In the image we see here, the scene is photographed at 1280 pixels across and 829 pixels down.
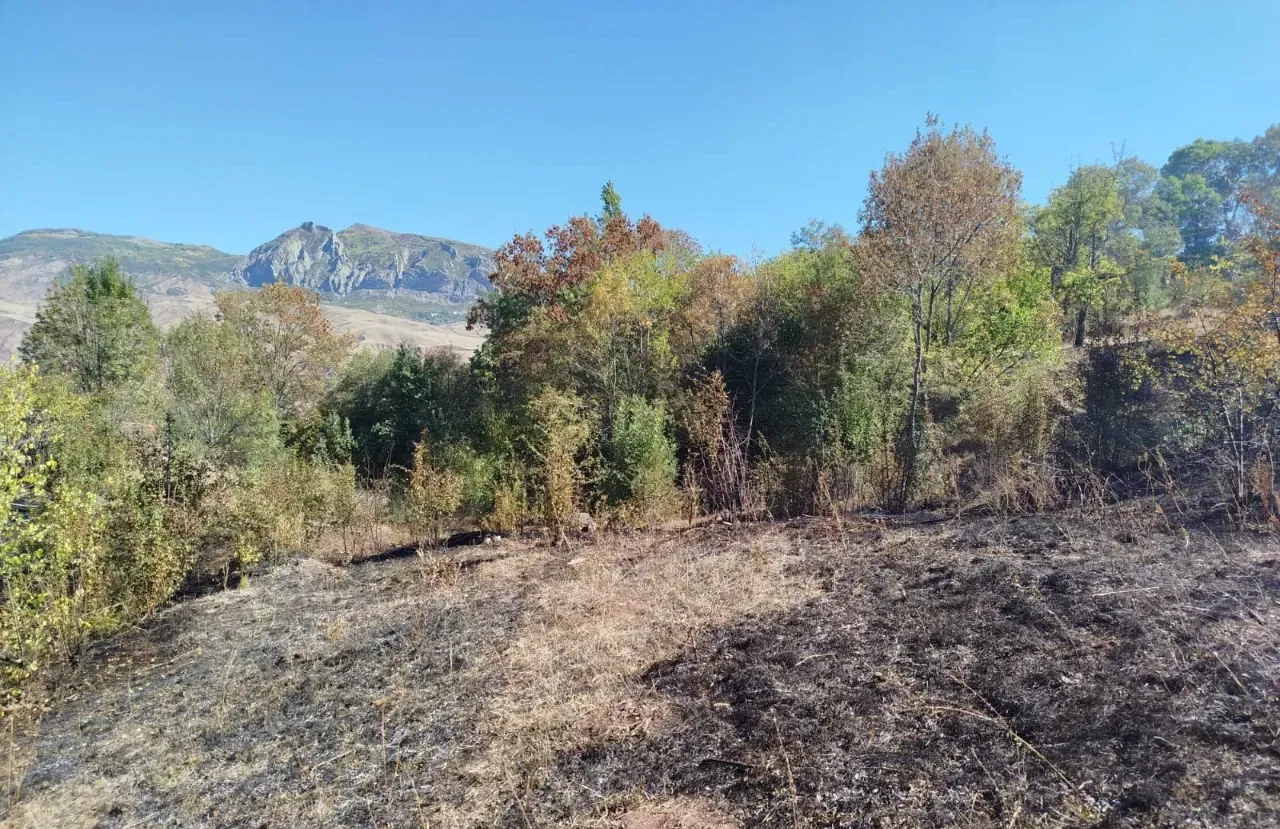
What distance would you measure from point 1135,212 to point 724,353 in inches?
1122

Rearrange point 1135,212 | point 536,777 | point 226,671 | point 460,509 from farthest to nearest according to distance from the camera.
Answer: point 1135,212 < point 460,509 < point 226,671 < point 536,777

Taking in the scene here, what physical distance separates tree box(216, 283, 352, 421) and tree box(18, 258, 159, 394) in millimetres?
3280

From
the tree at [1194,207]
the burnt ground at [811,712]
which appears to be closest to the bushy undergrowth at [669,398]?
the burnt ground at [811,712]

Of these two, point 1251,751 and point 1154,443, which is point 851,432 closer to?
point 1154,443

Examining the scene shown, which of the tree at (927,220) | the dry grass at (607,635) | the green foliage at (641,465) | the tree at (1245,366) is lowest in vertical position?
the dry grass at (607,635)

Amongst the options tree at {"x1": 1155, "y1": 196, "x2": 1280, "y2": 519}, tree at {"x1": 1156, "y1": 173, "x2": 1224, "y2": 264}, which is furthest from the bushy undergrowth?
tree at {"x1": 1156, "y1": 173, "x2": 1224, "y2": 264}

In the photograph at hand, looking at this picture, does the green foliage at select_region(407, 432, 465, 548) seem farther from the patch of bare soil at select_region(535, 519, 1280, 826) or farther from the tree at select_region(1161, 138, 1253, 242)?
the tree at select_region(1161, 138, 1253, 242)

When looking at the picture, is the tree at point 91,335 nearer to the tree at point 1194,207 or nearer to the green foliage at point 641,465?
the green foliage at point 641,465

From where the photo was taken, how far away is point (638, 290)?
19578mm

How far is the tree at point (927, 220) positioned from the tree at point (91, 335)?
84.0 feet

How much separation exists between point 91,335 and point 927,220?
28.7m

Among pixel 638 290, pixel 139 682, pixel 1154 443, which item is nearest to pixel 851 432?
pixel 1154 443

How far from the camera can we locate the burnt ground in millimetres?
2990

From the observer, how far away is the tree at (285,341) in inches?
1049
